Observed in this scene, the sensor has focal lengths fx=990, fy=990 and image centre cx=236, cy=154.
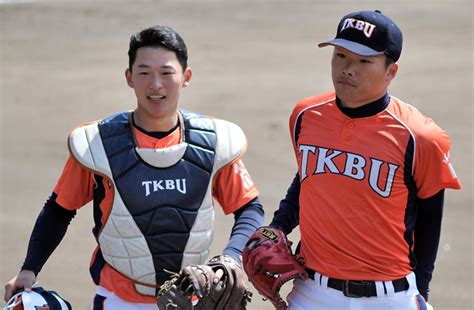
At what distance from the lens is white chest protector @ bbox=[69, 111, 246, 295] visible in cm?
462

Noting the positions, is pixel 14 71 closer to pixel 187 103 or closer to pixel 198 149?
pixel 187 103

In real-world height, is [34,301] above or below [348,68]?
below

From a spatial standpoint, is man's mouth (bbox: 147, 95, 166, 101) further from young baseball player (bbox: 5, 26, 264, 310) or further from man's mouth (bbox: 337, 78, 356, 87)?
man's mouth (bbox: 337, 78, 356, 87)

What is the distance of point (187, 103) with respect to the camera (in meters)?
11.8

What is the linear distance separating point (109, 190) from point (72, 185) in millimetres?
196

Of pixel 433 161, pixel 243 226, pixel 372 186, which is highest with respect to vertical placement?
pixel 433 161

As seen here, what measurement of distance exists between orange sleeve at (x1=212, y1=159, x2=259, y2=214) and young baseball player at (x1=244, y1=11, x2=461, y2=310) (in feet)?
1.47

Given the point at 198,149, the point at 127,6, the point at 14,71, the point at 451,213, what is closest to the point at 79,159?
the point at 198,149

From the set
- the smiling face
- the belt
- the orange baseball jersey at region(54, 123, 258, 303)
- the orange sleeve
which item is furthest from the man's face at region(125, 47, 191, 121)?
the belt

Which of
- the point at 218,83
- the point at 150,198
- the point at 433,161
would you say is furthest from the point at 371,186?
the point at 218,83

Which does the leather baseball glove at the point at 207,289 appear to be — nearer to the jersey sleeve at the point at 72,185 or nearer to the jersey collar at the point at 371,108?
the jersey sleeve at the point at 72,185

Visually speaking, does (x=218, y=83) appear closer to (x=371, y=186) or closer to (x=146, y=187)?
(x=146, y=187)

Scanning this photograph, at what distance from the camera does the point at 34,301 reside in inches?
180

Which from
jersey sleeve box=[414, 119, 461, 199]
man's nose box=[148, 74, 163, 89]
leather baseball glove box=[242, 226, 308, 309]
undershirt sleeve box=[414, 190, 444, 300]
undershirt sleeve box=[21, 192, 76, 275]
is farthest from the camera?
undershirt sleeve box=[21, 192, 76, 275]
